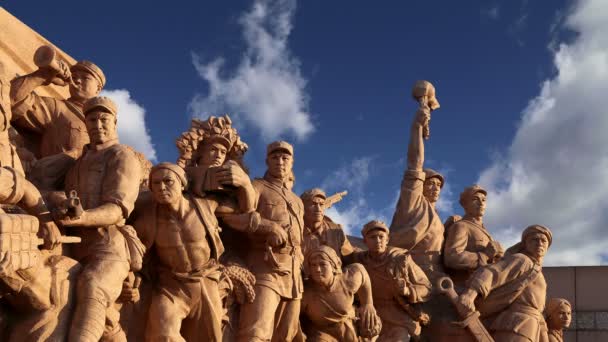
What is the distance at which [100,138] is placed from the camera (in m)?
6.57

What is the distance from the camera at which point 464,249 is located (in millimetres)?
10711

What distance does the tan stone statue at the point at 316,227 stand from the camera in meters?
9.00

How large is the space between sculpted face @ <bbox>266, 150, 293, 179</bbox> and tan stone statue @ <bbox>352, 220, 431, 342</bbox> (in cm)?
156

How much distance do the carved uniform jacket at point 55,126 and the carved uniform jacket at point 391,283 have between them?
3450 millimetres

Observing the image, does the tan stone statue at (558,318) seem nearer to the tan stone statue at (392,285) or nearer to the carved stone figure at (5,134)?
the tan stone statue at (392,285)

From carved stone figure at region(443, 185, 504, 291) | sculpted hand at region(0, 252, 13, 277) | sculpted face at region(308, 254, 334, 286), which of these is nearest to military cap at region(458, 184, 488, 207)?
carved stone figure at region(443, 185, 504, 291)

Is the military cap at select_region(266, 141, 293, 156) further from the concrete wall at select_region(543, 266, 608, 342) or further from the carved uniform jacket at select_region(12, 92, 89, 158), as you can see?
the concrete wall at select_region(543, 266, 608, 342)

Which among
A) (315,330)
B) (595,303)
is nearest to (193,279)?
(315,330)

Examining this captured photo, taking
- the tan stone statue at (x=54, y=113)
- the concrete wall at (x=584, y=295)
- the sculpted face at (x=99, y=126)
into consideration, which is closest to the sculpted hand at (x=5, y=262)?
the tan stone statue at (x=54, y=113)

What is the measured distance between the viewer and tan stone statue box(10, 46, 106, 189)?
6586 millimetres

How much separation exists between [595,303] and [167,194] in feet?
33.2

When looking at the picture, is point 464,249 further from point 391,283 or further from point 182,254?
point 182,254

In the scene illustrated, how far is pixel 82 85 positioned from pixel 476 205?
5.42m

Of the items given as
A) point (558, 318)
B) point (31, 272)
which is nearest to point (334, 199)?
point (558, 318)
